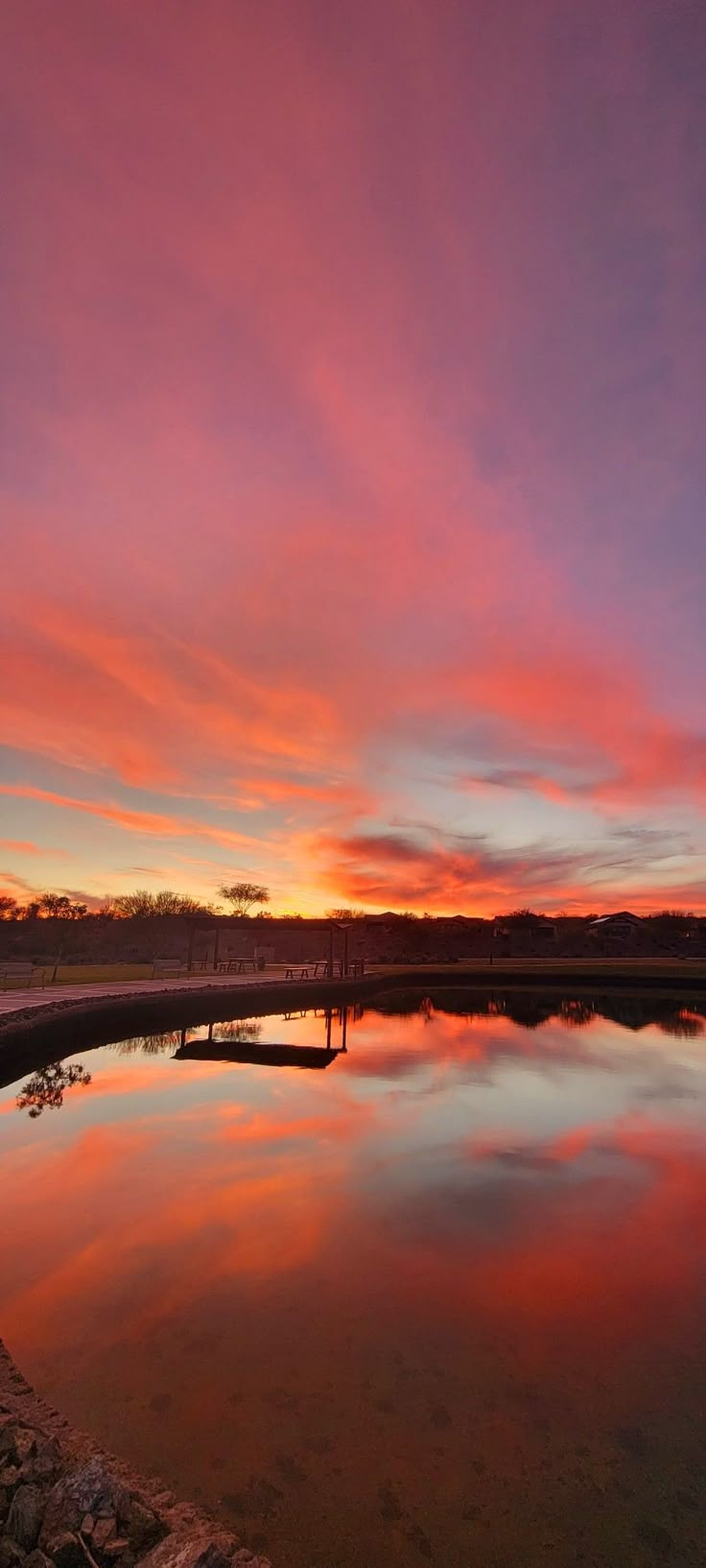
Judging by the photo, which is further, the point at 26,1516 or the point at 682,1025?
the point at 682,1025

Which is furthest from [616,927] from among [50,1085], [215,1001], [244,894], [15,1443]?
[15,1443]

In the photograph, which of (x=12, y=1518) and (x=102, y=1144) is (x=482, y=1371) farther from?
(x=102, y=1144)

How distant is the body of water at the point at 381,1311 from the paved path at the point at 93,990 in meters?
7.44

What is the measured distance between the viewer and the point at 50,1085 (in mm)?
15977

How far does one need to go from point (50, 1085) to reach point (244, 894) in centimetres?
7629

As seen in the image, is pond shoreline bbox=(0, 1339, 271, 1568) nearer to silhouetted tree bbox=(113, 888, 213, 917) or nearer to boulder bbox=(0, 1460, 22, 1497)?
boulder bbox=(0, 1460, 22, 1497)

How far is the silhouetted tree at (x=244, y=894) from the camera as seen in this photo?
90.4 m

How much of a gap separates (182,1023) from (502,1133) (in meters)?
16.7

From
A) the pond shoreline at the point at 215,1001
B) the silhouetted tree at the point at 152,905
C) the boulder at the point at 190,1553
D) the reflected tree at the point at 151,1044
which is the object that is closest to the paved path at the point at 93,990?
the pond shoreline at the point at 215,1001

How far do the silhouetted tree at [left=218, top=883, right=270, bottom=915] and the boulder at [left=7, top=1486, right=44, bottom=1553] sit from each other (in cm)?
8825

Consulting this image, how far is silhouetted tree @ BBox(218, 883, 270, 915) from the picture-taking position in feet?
297

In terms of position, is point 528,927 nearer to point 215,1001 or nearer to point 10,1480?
point 215,1001

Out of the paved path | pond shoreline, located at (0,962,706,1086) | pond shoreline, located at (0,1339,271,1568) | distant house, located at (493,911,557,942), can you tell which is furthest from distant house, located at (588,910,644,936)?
pond shoreline, located at (0,1339,271,1568)

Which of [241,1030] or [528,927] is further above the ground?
[528,927]
